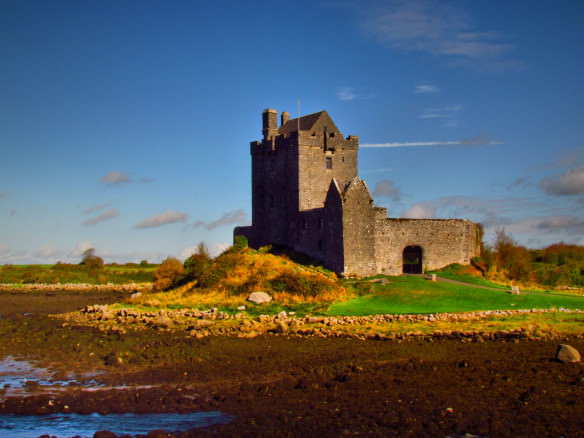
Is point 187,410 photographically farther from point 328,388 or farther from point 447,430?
point 447,430

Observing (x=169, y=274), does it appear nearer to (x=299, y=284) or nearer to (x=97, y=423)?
(x=299, y=284)

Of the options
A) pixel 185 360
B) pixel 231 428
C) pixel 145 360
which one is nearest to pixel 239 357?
pixel 185 360

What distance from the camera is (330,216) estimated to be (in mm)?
36281

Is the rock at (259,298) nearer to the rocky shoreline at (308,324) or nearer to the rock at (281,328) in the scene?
the rocky shoreline at (308,324)

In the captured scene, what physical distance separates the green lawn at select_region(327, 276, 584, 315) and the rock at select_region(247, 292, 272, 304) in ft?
13.1

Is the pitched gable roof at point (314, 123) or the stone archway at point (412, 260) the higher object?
the pitched gable roof at point (314, 123)

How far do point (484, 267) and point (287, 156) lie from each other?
50.6ft

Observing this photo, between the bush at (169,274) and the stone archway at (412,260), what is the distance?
15.4m

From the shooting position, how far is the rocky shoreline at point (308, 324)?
2097cm

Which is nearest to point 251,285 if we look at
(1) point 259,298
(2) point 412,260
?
(1) point 259,298

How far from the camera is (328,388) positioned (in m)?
14.4

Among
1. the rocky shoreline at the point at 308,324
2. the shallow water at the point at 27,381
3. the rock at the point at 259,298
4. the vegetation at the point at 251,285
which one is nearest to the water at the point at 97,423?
the shallow water at the point at 27,381

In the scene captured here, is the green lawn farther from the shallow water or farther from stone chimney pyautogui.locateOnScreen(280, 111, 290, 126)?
stone chimney pyautogui.locateOnScreen(280, 111, 290, 126)

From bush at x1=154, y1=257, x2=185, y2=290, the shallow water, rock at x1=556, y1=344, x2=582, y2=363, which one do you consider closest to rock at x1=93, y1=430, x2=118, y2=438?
the shallow water
